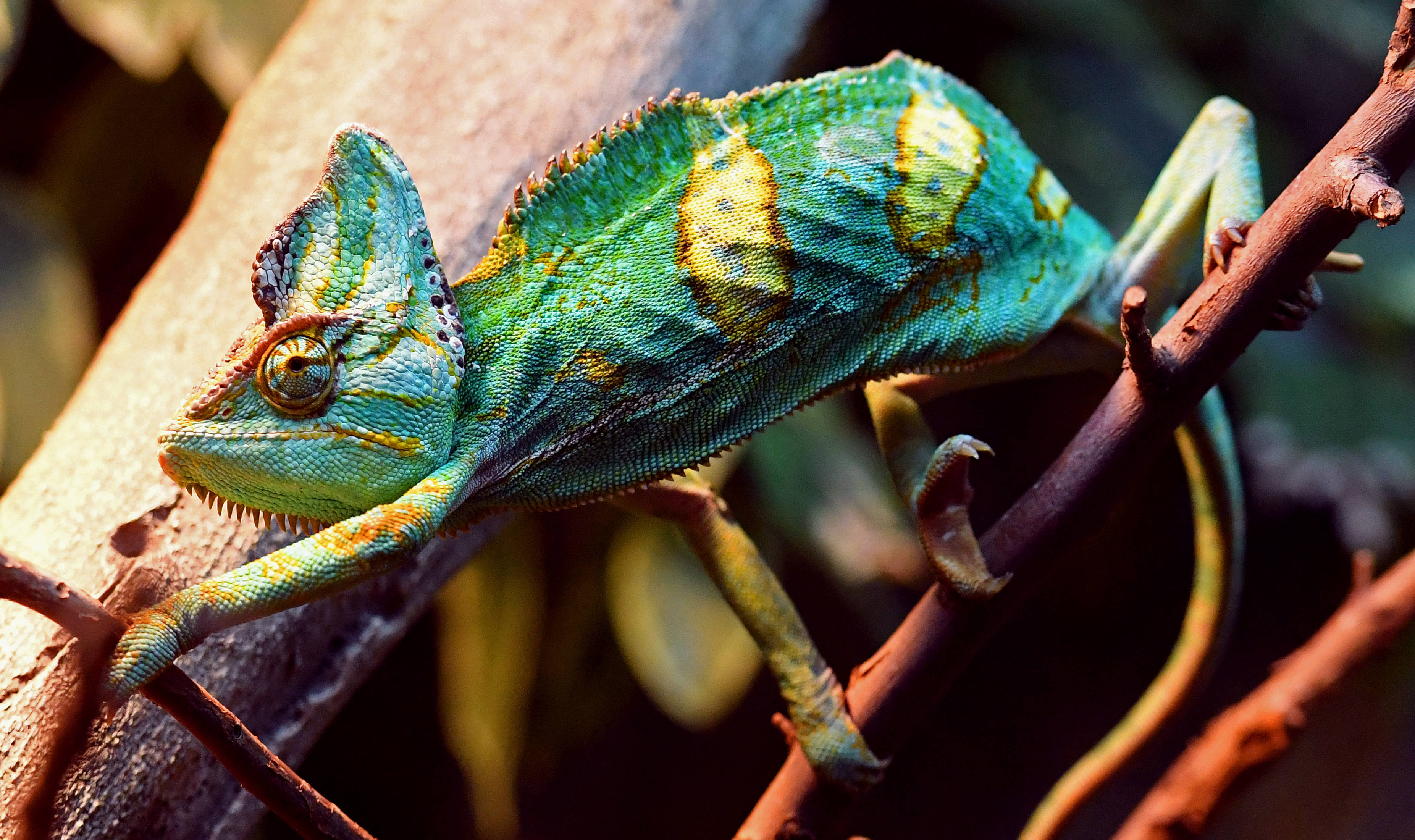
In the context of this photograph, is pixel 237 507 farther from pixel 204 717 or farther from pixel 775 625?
pixel 775 625

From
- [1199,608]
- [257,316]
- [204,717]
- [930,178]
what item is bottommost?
[1199,608]

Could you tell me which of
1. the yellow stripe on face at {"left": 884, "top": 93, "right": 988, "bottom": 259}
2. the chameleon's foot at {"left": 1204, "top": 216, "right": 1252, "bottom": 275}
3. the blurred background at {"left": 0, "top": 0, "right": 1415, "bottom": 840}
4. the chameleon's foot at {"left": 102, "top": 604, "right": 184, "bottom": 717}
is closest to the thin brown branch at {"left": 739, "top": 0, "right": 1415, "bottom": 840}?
the chameleon's foot at {"left": 1204, "top": 216, "right": 1252, "bottom": 275}

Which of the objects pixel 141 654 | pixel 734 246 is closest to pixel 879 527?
pixel 734 246

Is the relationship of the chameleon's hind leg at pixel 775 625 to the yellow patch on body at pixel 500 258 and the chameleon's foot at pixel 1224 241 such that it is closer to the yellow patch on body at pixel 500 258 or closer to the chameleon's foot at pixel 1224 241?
the yellow patch on body at pixel 500 258

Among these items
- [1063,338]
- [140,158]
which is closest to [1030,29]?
[1063,338]

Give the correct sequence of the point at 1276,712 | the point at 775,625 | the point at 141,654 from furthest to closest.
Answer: the point at 1276,712 < the point at 775,625 < the point at 141,654

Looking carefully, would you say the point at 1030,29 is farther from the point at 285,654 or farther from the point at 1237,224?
the point at 285,654

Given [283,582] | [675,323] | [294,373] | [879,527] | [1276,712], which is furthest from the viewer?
[879,527]
